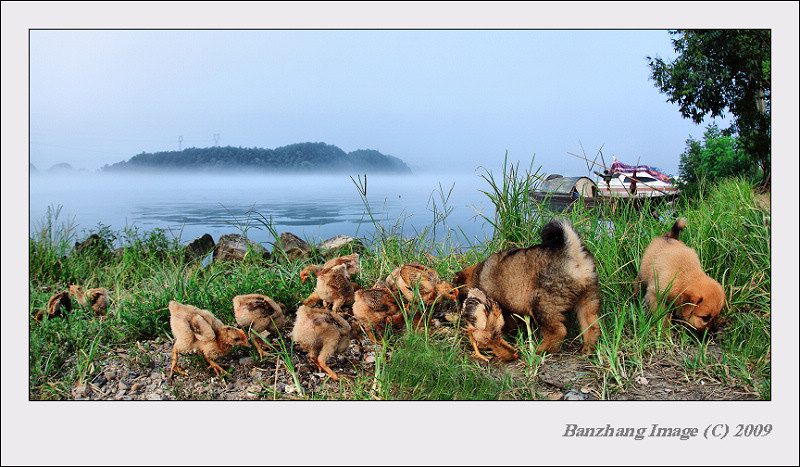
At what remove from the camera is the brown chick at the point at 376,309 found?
10.7 feet

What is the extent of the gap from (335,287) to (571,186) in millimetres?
2024

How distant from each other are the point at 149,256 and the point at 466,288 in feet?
11.5

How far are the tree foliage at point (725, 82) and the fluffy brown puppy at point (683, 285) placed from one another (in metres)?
1.07

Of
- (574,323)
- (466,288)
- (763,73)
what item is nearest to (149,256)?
(466,288)

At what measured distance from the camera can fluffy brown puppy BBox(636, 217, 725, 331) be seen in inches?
133

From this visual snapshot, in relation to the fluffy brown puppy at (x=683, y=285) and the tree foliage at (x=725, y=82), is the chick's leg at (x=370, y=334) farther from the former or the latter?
the tree foliage at (x=725, y=82)

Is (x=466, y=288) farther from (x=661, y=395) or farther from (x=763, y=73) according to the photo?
(x=763, y=73)

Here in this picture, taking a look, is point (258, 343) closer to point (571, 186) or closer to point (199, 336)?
point (199, 336)

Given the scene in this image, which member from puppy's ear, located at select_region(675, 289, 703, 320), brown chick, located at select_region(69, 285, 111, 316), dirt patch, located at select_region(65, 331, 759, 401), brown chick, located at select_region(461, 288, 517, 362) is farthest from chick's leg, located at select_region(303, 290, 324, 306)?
Result: puppy's ear, located at select_region(675, 289, 703, 320)

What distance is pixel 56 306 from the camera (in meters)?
3.80

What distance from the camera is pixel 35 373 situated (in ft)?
10.3

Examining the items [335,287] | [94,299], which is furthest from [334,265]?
[94,299]

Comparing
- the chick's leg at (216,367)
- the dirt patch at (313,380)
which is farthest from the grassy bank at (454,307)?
the chick's leg at (216,367)
